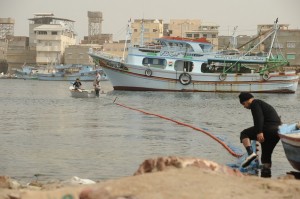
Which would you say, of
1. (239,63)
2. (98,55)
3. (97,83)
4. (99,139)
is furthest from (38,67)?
(99,139)

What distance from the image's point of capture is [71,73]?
93.3 m

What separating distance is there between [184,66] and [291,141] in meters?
41.4

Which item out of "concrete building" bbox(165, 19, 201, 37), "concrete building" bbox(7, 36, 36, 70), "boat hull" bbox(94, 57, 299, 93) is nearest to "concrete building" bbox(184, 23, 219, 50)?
"concrete building" bbox(165, 19, 201, 37)

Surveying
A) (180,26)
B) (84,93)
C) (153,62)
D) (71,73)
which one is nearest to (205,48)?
(153,62)

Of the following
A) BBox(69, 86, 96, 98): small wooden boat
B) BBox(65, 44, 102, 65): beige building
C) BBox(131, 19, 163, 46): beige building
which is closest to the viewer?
BBox(69, 86, 96, 98): small wooden boat

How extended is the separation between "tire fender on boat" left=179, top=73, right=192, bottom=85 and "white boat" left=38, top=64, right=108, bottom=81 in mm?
40757

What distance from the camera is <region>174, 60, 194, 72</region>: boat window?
5038 cm

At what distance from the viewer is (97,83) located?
124 feet

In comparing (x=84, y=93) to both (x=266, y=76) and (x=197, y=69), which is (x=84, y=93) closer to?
(x=197, y=69)

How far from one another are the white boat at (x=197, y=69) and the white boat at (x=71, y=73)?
38767mm

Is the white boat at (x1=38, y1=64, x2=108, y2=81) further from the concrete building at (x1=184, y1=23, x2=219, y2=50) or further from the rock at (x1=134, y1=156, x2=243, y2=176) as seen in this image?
the rock at (x1=134, y1=156, x2=243, y2=176)

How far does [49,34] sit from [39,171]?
92597 mm

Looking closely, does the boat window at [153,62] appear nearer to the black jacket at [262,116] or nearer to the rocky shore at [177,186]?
the black jacket at [262,116]

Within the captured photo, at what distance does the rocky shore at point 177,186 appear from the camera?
19.8ft
